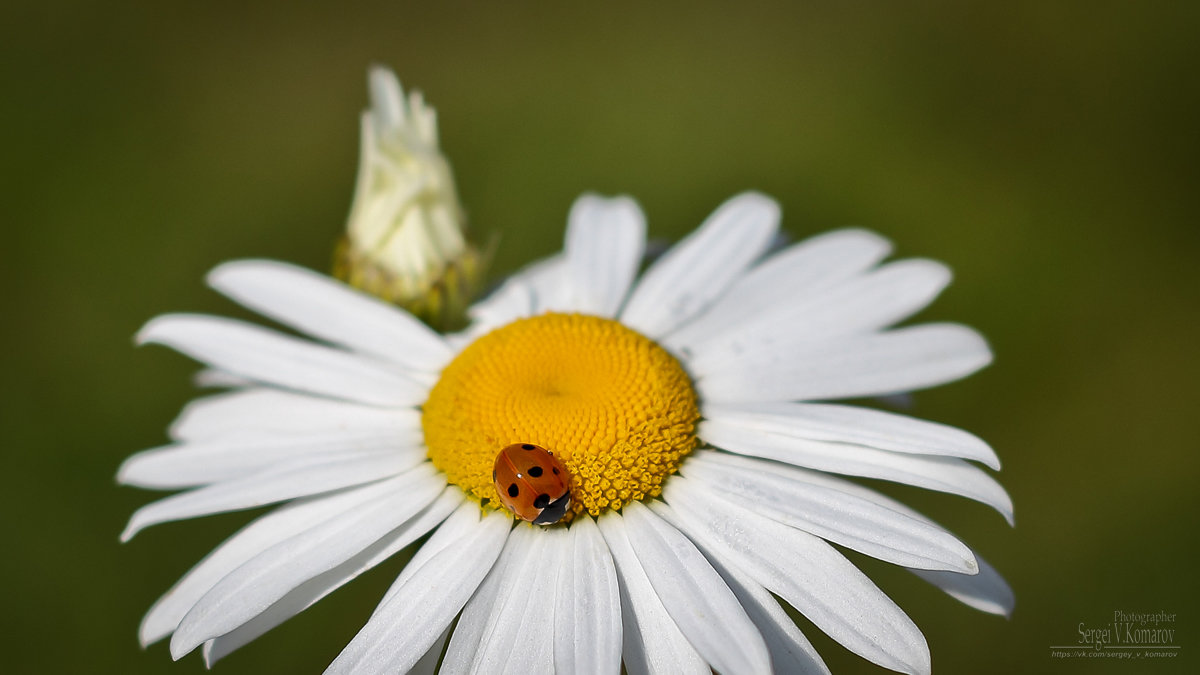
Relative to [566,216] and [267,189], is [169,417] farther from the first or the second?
[566,216]

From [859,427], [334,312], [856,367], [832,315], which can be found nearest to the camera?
[859,427]

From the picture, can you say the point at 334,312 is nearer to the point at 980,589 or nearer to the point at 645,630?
the point at 645,630

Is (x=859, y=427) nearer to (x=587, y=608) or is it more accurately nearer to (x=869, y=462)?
(x=869, y=462)

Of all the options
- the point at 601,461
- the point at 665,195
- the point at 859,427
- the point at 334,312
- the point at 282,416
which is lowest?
the point at 859,427

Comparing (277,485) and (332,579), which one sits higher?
(277,485)

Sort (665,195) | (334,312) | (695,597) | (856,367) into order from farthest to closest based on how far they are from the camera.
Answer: (665,195)
(334,312)
(856,367)
(695,597)

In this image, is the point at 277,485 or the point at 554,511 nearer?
the point at 554,511

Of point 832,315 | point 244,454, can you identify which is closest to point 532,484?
point 244,454
